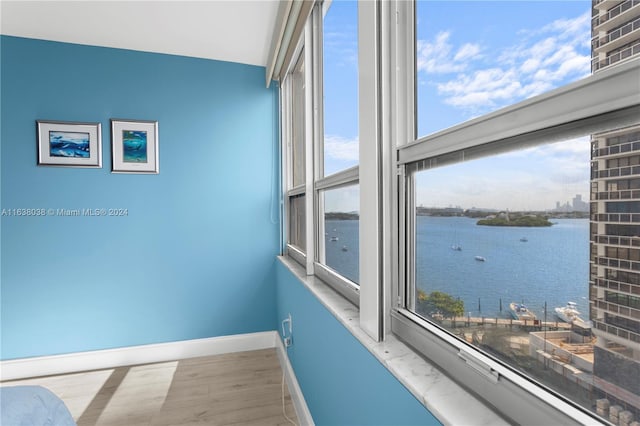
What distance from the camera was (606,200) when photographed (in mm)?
475

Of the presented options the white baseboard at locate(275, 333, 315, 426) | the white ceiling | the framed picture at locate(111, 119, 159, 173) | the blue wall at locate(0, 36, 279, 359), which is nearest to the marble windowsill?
the white baseboard at locate(275, 333, 315, 426)

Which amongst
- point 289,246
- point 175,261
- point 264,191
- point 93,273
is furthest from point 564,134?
point 93,273

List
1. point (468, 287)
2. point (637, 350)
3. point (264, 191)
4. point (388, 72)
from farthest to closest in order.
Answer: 1. point (264, 191)
2. point (388, 72)
3. point (468, 287)
4. point (637, 350)

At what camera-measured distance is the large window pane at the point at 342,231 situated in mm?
1416

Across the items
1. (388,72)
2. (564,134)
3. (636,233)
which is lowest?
(636,233)

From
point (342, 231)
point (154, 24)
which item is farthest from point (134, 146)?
point (342, 231)

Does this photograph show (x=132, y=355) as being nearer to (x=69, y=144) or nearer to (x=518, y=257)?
(x=69, y=144)

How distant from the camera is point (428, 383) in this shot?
74 centimetres

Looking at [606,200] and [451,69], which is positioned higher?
[451,69]

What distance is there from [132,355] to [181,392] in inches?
27.7

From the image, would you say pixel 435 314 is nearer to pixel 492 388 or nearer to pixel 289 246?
pixel 492 388

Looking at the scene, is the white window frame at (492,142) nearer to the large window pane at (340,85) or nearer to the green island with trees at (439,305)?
the green island with trees at (439,305)

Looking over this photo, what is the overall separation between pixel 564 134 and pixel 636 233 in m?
0.18

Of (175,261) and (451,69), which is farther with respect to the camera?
(175,261)
